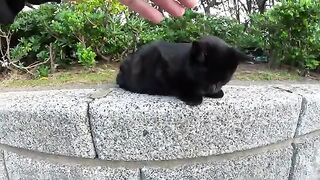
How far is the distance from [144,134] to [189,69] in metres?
0.35

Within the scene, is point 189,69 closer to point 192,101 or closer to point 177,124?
point 192,101

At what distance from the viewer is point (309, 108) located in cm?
255

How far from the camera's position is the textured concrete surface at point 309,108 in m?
2.54

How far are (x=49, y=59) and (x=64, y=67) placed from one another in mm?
126

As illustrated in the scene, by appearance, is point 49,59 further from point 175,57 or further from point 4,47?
point 175,57

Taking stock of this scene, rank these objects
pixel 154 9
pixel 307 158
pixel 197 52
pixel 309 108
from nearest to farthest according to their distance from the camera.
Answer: pixel 154 9 < pixel 197 52 < pixel 309 108 < pixel 307 158

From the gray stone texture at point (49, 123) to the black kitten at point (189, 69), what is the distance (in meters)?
0.33

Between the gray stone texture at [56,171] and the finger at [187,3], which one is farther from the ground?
the finger at [187,3]

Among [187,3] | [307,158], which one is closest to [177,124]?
[307,158]

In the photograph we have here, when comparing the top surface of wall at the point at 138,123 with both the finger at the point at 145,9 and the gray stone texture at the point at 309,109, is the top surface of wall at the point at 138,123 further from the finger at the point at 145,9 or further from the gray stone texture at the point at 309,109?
the finger at the point at 145,9

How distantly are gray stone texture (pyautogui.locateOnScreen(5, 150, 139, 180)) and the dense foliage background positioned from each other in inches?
25.4

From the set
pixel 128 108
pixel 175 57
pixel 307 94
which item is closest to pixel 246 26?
pixel 307 94

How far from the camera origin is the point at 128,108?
221 cm

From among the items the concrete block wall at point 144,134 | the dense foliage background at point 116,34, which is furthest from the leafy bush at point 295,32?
the concrete block wall at point 144,134
